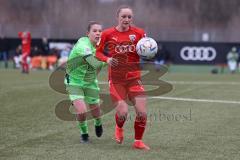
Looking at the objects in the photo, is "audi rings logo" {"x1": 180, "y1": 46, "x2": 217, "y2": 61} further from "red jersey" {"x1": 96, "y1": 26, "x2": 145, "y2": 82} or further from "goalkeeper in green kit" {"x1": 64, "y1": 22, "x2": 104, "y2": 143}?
"red jersey" {"x1": 96, "y1": 26, "x2": 145, "y2": 82}

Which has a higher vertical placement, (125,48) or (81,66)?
(125,48)

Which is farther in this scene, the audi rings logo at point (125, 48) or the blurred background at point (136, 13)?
the blurred background at point (136, 13)

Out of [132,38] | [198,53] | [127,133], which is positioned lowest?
[198,53]

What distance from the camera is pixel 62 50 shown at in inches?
1379

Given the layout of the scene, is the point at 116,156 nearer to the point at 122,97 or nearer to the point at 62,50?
the point at 122,97

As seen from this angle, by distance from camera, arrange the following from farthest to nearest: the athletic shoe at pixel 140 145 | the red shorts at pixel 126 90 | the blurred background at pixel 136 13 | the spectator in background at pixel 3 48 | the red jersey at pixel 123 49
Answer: the blurred background at pixel 136 13 → the spectator in background at pixel 3 48 → the red shorts at pixel 126 90 → the red jersey at pixel 123 49 → the athletic shoe at pixel 140 145

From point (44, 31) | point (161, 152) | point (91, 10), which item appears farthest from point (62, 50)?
point (161, 152)

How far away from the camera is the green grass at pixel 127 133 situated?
822 centimetres

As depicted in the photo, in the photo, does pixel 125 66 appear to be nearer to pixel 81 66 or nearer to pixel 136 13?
pixel 81 66

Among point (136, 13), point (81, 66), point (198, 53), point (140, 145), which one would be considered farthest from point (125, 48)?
point (136, 13)

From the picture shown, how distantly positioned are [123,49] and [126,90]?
0.66 meters

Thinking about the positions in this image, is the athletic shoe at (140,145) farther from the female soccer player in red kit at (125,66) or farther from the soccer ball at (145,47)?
the soccer ball at (145,47)

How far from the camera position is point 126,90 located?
356 inches

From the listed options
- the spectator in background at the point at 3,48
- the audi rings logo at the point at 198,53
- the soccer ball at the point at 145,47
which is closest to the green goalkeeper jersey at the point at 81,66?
the soccer ball at the point at 145,47
